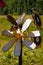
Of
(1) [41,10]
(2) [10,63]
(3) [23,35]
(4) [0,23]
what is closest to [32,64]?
(2) [10,63]

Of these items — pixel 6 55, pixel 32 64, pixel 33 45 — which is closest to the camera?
pixel 33 45

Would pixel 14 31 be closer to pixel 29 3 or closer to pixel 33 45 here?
pixel 33 45

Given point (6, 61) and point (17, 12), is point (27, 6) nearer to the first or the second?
point (17, 12)

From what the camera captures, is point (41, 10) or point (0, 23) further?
point (41, 10)

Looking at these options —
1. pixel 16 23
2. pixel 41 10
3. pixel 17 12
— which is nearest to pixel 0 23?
pixel 17 12

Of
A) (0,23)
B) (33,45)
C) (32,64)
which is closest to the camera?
(33,45)

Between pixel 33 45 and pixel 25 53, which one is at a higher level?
pixel 33 45

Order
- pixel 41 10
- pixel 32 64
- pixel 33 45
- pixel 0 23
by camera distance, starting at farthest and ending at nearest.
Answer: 1. pixel 41 10
2. pixel 0 23
3. pixel 32 64
4. pixel 33 45

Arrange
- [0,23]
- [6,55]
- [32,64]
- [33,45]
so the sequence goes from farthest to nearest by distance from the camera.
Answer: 1. [0,23]
2. [6,55]
3. [32,64]
4. [33,45]

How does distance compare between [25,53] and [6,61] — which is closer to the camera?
[6,61]
